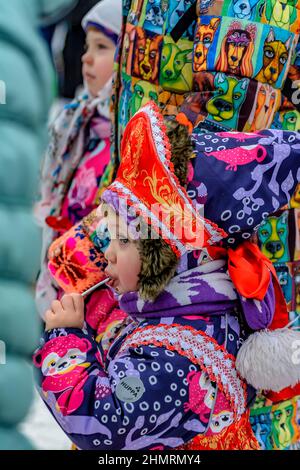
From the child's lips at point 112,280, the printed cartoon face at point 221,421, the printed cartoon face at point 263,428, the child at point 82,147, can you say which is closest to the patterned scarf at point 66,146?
the child at point 82,147

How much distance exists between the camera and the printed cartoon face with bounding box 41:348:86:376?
141 centimetres

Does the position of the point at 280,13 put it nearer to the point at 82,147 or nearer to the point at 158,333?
the point at 158,333

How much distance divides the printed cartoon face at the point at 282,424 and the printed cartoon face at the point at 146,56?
782 millimetres

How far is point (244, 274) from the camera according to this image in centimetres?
139

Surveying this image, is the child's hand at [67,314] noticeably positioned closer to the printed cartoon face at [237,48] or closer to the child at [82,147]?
the printed cartoon face at [237,48]

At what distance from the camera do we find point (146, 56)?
1669 millimetres

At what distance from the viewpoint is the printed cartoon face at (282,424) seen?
1740 mm

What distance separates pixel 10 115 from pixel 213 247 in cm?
94

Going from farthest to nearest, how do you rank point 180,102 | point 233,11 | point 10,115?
point 180,102, point 233,11, point 10,115

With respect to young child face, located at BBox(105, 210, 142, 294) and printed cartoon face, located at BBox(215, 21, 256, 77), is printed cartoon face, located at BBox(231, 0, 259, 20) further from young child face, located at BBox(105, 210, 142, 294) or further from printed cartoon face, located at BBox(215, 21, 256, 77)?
young child face, located at BBox(105, 210, 142, 294)

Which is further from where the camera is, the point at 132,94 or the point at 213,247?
the point at 132,94

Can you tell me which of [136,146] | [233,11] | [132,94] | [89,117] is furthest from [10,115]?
[89,117]

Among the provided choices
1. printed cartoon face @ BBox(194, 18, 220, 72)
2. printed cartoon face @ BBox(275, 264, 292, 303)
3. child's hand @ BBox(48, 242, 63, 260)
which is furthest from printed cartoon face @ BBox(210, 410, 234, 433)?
printed cartoon face @ BBox(194, 18, 220, 72)
